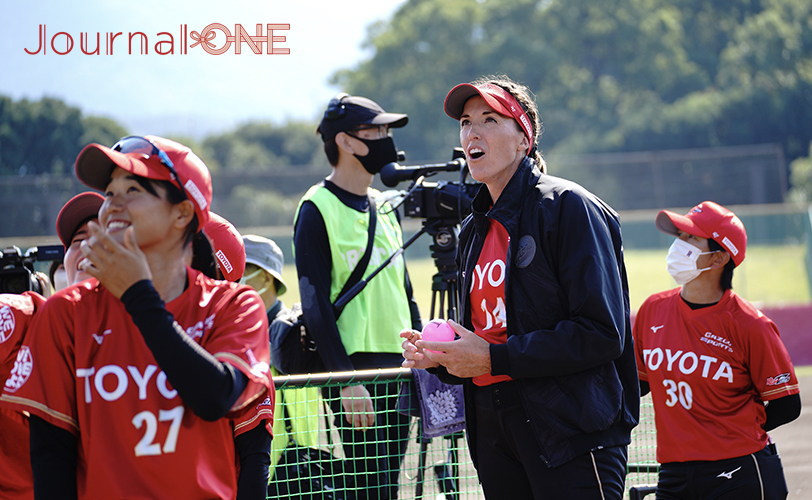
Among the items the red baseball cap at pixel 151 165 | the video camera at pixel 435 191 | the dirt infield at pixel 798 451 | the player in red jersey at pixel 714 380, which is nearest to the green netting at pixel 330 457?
the video camera at pixel 435 191

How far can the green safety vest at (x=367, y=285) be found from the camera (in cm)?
400

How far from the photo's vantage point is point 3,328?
257 centimetres

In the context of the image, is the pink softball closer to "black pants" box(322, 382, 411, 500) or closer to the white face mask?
"black pants" box(322, 382, 411, 500)

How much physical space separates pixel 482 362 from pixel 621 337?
1.54 ft

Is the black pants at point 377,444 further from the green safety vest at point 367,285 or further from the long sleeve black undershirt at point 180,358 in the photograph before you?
the long sleeve black undershirt at point 180,358

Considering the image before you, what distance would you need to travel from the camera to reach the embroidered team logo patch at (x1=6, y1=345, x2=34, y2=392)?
198 cm

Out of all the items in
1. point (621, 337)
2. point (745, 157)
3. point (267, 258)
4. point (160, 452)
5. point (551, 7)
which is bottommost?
point (160, 452)

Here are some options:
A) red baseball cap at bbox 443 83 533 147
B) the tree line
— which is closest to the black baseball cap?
red baseball cap at bbox 443 83 533 147

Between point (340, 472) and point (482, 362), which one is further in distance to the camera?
point (340, 472)

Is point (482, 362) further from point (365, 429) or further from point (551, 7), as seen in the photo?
point (551, 7)

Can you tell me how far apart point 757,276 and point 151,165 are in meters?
20.6

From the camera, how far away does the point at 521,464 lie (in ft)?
9.27

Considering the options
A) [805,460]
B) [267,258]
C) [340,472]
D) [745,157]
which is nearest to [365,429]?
[340,472]

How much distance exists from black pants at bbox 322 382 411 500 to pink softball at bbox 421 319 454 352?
39.1 inches
